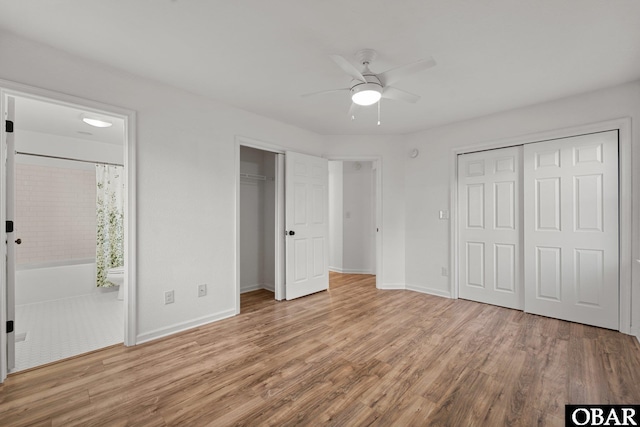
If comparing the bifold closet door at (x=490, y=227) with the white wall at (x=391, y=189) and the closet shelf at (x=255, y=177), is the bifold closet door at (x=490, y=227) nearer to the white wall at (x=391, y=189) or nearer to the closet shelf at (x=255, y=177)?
the white wall at (x=391, y=189)

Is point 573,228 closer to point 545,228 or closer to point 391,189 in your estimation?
point 545,228

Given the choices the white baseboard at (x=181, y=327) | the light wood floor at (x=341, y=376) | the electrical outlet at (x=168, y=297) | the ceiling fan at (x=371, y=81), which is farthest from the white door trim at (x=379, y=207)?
the electrical outlet at (x=168, y=297)

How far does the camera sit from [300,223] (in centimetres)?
404

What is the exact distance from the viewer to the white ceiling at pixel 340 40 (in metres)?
1.76

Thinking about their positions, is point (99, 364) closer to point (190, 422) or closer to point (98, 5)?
point (190, 422)

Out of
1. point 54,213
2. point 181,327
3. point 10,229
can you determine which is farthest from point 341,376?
point 54,213

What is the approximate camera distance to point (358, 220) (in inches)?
230

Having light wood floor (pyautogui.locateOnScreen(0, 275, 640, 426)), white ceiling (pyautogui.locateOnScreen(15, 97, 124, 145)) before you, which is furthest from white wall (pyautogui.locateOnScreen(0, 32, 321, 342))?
white ceiling (pyautogui.locateOnScreen(15, 97, 124, 145))

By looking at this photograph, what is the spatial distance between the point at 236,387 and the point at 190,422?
1.21 feet

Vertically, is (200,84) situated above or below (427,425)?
above

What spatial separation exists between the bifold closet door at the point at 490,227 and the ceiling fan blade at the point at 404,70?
223 cm

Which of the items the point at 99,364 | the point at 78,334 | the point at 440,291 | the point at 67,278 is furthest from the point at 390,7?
the point at 67,278

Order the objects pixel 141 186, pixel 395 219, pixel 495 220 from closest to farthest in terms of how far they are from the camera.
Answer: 1. pixel 141 186
2. pixel 495 220
3. pixel 395 219

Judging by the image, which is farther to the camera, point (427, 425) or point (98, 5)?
point (98, 5)
